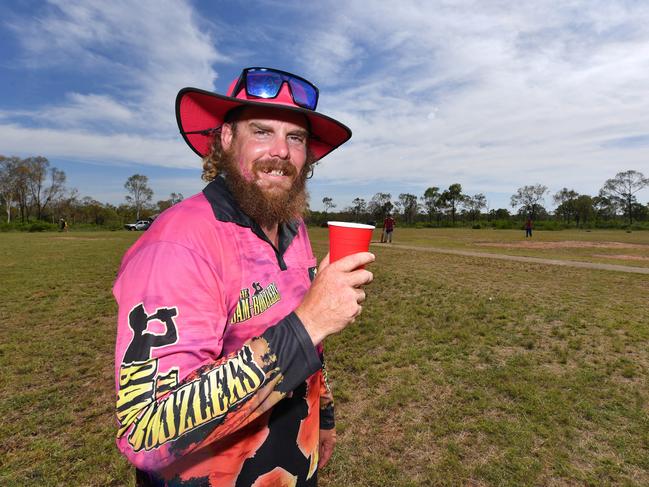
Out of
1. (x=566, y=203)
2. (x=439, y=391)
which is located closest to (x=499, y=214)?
(x=566, y=203)

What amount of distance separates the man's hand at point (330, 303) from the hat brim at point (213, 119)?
0.82 m

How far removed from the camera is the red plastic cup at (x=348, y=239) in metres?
1.34

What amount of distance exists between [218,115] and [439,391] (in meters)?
4.29

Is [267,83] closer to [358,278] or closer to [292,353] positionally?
[358,278]

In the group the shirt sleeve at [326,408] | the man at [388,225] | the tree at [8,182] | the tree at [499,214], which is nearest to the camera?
the shirt sleeve at [326,408]

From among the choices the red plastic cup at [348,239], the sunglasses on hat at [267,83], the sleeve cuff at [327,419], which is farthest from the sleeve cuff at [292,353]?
the sleeve cuff at [327,419]

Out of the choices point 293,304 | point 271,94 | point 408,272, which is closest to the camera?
point 293,304

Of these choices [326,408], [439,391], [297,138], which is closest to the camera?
[297,138]

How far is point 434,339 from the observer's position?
6.28 meters

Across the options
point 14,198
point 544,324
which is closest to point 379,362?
point 544,324

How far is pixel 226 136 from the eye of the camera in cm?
175

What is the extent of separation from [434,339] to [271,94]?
5676mm

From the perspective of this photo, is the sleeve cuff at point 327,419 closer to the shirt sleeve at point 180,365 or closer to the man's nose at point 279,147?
the shirt sleeve at point 180,365

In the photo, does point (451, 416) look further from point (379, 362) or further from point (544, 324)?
point (544, 324)
